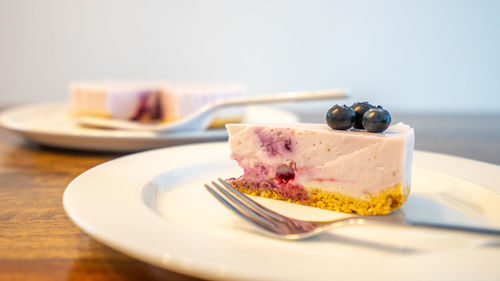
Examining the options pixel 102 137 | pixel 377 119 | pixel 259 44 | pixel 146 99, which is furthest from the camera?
pixel 259 44

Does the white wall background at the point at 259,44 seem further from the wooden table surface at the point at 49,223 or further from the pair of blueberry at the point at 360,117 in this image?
the pair of blueberry at the point at 360,117

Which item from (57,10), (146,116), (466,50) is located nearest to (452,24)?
(466,50)

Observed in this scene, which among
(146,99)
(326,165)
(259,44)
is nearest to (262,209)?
(326,165)

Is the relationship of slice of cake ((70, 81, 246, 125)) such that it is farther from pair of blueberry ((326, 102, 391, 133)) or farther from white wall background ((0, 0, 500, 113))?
white wall background ((0, 0, 500, 113))

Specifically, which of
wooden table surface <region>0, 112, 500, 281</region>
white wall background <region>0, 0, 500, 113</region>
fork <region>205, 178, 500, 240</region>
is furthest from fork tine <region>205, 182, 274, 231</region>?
white wall background <region>0, 0, 500, 113</region>

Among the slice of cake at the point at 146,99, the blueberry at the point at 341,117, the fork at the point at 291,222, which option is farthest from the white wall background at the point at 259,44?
the fork at the point at 291,222

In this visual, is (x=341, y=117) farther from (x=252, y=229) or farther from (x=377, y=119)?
(x=252, y=229)
